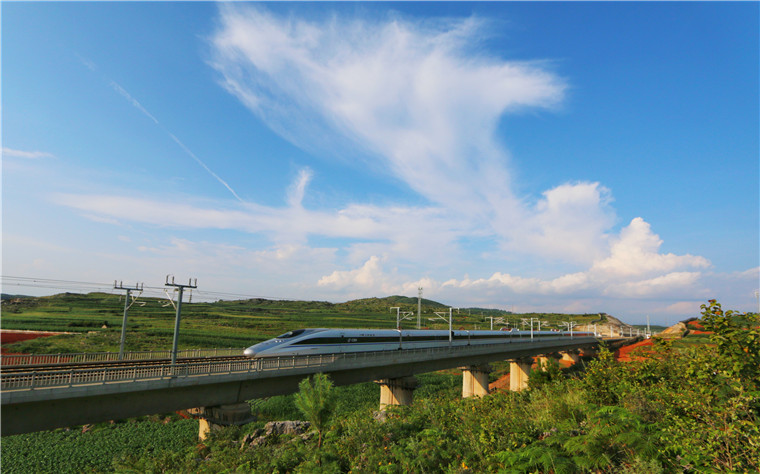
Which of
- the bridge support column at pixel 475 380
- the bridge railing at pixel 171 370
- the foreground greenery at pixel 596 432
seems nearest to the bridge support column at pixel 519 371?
the bridge support column at pixel 475 380

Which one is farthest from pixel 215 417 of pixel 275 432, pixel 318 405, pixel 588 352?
pixel 588 352

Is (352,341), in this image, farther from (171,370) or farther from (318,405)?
(318,405)

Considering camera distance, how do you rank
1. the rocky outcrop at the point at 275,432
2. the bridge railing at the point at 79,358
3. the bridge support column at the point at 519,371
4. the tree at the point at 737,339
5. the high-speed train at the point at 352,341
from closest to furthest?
the tree at the point at 737,339
the rocky outcrop at the point at 275,432
the bridge railing at the point at 79,358
the high-speed train at the point at 352,341
the bridge support column at the point at 519,371

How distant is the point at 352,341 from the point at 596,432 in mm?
28258

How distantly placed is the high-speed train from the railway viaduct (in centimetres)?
189

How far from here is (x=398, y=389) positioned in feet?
126

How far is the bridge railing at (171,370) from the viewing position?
17.7 metres

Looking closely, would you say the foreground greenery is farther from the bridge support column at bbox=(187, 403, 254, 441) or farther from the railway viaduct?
the railway viaduct

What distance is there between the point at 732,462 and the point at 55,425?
87.8 feet

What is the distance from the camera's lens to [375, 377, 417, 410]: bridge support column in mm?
37969

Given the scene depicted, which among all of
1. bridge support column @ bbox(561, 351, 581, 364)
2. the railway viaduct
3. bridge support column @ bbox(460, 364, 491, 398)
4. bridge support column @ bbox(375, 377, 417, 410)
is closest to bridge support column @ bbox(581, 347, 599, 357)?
bridge support column @ bbox(561, 351, 581, 364)

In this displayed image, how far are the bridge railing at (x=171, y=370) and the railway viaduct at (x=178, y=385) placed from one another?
3 centimetres

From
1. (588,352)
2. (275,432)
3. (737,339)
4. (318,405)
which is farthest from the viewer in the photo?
(588,352)

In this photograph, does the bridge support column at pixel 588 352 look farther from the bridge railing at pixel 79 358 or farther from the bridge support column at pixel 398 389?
the bridge railing at pixel 79 358
